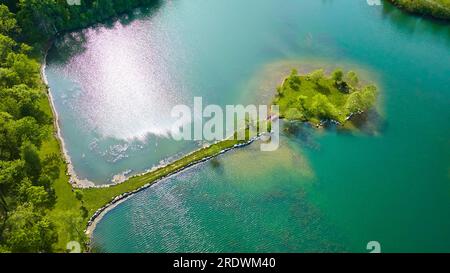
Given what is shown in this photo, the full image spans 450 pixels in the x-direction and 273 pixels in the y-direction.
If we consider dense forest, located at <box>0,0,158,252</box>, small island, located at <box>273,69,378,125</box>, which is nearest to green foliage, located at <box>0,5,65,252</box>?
dense forest, located at <box>0,0,158,252</box>

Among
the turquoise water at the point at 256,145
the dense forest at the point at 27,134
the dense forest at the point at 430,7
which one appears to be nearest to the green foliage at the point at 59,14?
the dense forest at the point at 27,134

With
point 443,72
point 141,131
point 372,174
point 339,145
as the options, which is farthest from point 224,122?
point 443,72

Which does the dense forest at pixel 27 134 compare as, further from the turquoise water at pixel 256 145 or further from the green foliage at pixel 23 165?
the turquoise water at pixel 256 145

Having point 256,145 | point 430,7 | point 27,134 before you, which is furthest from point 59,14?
point 430,7

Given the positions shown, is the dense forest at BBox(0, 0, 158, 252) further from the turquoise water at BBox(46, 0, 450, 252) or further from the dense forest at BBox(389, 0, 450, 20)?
the dense forest at BBox(389, 0, 450, 20)
